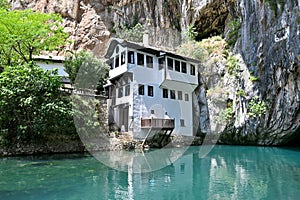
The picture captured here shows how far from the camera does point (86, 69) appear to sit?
20672 mm

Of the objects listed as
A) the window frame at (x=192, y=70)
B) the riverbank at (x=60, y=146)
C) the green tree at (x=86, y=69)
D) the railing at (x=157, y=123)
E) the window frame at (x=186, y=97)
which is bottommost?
the riverbank at (x=60, y=146)

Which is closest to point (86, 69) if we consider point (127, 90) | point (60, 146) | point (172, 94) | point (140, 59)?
point (127, 90)

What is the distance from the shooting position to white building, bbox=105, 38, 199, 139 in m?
21.7

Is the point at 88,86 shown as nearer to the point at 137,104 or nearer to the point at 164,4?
the point at 137,104

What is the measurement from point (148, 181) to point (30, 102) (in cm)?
937

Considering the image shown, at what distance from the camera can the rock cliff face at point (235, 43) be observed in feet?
64.1

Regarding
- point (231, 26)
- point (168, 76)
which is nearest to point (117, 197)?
point (168, 76)

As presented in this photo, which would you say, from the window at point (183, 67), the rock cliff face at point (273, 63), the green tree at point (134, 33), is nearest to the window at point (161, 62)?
the window at point (183, 67)

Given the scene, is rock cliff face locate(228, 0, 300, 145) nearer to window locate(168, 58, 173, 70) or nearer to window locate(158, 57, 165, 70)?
window locate(168, 58, 173, 70)

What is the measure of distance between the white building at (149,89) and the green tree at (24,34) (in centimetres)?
585

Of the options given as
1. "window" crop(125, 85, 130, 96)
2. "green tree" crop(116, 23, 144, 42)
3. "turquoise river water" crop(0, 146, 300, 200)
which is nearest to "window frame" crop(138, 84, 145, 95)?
"window" crop(125, 85, 130, 96)

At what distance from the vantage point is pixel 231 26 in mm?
27453

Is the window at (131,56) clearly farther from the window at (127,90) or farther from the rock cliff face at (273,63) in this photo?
the rock cliff face at (273,63)

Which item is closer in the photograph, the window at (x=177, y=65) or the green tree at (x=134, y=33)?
the window at (x=177, y=65)
